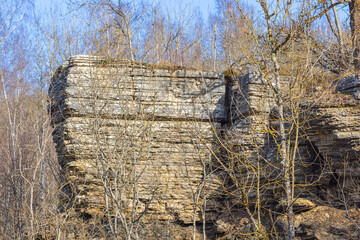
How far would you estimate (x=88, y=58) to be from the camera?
10945mm

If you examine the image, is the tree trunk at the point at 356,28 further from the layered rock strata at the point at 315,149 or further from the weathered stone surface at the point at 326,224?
the weathered stone surface at the point at 326,224

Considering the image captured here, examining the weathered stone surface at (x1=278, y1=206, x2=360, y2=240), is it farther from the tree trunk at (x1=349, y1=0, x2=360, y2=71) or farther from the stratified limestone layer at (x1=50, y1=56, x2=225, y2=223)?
the tree trunk at (x1=349, y1=0, x2=360, y2=71)

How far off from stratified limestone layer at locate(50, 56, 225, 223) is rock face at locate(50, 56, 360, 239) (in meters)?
0.03

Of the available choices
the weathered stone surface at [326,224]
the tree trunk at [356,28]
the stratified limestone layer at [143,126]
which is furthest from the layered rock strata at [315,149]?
the tree trunk at [356,28]

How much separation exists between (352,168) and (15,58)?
68.2ft

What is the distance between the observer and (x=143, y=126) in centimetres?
1000

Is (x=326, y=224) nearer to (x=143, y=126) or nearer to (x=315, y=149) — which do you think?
(x=315, y=149)

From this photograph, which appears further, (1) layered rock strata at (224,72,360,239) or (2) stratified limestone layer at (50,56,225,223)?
(2) stratified limestone layer at (50,56,225,223)

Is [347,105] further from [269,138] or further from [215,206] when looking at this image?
[215,206]

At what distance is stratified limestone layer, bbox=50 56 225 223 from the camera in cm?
1030

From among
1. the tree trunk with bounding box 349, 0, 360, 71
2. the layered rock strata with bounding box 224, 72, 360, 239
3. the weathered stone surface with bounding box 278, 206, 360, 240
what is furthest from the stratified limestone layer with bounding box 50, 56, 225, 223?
the tree trunk with bounding box 349, 0, 360, 71

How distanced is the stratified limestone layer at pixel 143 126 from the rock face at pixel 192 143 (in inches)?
1.1

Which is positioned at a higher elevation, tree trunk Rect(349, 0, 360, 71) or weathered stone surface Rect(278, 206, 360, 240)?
tree trunk Rect(349, 0, 360, 71)

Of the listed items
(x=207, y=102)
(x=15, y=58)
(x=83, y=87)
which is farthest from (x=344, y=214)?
(x=15, y=58)
